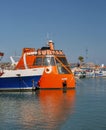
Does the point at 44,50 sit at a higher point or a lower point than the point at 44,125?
higher

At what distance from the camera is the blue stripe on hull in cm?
6392

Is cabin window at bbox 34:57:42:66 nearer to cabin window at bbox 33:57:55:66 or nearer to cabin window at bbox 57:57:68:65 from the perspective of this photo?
cabin window at bbox 33:57:55:66

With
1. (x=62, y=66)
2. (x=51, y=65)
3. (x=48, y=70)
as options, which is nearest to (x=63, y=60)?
(x=62, y=66)

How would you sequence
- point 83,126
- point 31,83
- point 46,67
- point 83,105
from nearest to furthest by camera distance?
point 83,126, point 83,105, point 31,83, point 46,67

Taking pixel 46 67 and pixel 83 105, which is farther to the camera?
pixel 46 67

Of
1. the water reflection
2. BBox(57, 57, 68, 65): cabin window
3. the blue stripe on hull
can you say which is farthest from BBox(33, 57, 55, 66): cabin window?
the water reflection

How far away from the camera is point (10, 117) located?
35531 millimetres

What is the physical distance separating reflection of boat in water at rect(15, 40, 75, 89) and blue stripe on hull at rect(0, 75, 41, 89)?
13.2ft

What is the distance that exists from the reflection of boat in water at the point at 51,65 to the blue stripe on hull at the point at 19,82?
159 inches

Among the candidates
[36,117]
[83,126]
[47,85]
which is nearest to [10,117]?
[36,117]

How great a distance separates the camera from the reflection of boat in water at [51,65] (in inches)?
2675

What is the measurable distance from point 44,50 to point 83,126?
4185 cm

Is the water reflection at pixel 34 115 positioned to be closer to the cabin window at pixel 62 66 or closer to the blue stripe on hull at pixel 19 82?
the blue stripe on hull at pixel 19 82

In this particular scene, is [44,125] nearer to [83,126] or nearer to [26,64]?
[83,126]
